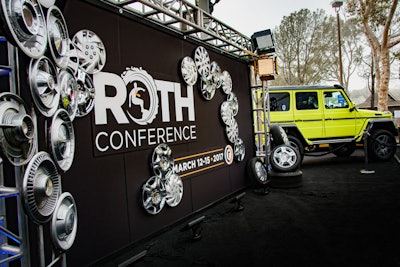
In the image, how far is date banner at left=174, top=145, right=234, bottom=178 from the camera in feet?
13.1

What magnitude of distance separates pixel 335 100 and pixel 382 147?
6.12ft

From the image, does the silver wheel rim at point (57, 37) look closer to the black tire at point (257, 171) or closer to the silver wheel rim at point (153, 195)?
the silver wheel rim at point (153, 195)

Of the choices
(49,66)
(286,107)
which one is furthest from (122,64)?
(286,107)

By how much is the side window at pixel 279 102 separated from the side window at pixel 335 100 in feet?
3.57

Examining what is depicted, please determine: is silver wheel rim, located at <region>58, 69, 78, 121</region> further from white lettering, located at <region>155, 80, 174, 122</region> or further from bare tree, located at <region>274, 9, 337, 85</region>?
bare tree, located at <region>274, 9, 337, 85</region>

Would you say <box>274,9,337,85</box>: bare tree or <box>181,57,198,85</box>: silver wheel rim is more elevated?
<box>274,9,337,85</box>: bare tree

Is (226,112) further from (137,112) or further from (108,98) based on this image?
(108,98)

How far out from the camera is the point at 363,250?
9.15ft

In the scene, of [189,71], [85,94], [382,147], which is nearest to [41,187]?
[85,94]

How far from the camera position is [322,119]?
24.8 feet

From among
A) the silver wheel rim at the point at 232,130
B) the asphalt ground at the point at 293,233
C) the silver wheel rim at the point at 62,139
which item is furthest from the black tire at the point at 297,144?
the silver wheel rim at the point at 62,139

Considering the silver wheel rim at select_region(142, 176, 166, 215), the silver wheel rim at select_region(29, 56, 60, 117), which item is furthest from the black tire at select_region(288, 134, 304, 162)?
the silver wheel rim at select_region(29, 56, 60, 117)

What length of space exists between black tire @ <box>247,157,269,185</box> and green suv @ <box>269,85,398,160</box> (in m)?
1.81

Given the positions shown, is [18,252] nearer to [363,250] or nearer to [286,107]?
[363,250]
